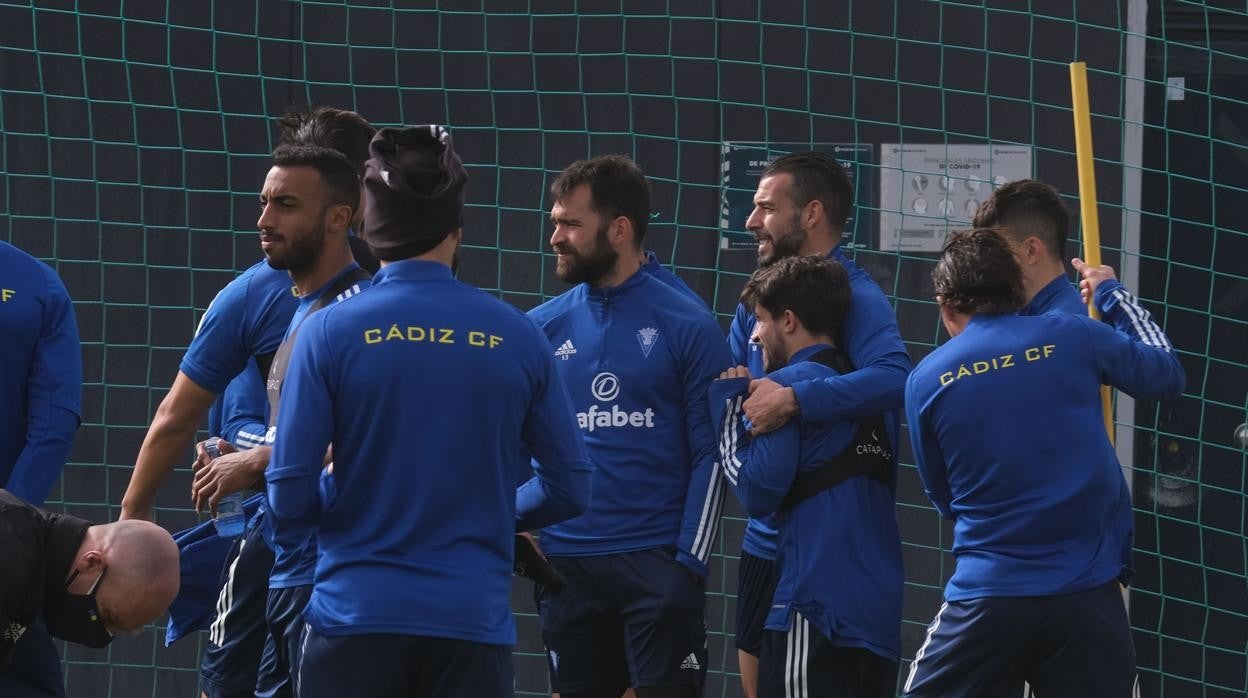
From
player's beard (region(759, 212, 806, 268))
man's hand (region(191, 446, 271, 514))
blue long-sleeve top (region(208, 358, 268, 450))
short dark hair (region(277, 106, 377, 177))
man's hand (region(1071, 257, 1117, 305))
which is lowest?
man's hand (region(191, 446, 271, 514))

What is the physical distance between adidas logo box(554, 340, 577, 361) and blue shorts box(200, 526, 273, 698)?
1.00 metres

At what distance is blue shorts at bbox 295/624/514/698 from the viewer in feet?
10.9

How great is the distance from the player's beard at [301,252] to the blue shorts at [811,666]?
153cm

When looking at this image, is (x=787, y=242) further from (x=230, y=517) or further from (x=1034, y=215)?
(x=230, y=517)

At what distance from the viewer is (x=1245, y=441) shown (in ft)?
20.6

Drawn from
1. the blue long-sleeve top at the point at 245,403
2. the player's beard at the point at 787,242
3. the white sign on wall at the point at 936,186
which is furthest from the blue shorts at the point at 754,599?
the white sign on wall at the point at 936,186

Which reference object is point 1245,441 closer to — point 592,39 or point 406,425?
point 592,39

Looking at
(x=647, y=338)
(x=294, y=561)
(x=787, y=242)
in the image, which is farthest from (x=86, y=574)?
(x=787, y=242)

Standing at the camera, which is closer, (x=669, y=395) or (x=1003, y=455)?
(x=1003, y=455)

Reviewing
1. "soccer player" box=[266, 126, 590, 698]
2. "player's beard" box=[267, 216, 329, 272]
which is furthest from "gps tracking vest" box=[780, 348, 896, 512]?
"player's beard" box=[267, 216, 329, 272]

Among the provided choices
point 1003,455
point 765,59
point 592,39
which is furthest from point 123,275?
point 1003,455

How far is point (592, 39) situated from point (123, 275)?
2.11 m

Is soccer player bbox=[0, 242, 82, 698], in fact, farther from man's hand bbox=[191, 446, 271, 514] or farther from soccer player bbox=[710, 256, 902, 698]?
soccer player bbox=[710, 256, 902, 698]

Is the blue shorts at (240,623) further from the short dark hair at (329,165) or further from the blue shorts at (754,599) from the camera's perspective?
the blue shorts at (754,599)
